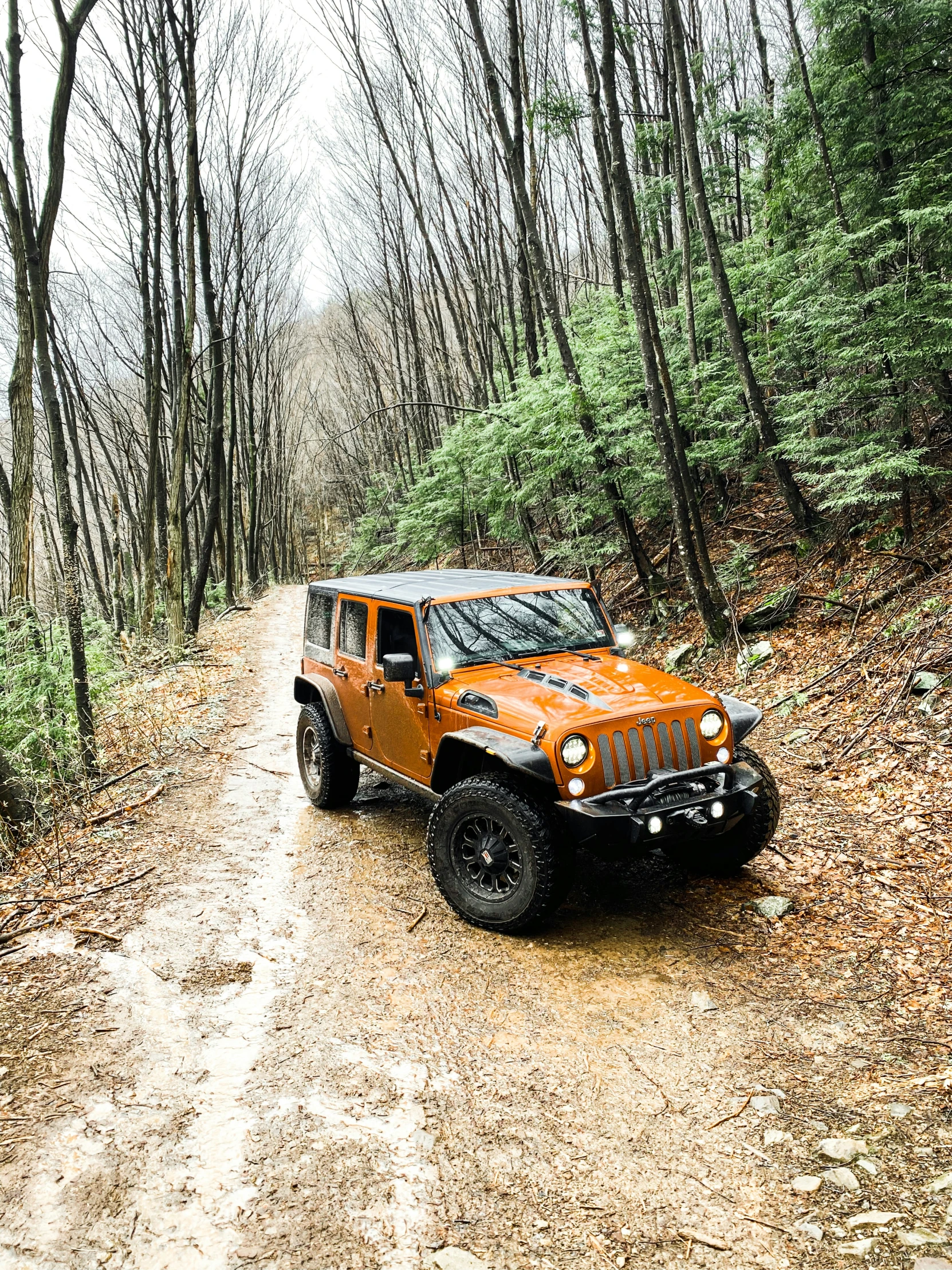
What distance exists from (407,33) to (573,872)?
57.5 feet

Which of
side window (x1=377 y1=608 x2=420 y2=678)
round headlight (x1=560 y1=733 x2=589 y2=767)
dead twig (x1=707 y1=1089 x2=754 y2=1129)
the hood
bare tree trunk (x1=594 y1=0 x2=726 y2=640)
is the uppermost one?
bare tree trunk (x1=594 y1=0 x2=726 y2=640)

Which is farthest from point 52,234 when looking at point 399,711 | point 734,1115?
point 734,1115

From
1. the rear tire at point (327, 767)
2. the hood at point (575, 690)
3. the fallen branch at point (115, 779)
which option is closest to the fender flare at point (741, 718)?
the hood at point (575, 690)

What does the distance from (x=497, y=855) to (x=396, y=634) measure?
5.88 feet

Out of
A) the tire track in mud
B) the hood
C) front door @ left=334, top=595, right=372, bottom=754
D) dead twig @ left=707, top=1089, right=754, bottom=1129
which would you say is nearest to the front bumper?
the hood

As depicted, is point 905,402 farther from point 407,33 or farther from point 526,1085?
point 407,33

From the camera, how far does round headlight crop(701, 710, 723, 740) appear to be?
4.03 m

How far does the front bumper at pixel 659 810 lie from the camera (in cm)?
356

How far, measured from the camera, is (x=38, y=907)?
448 centimetres

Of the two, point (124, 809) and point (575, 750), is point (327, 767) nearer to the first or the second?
point (124, 809)

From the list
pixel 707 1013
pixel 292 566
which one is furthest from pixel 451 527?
pixel 292 566

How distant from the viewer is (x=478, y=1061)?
3066 mm

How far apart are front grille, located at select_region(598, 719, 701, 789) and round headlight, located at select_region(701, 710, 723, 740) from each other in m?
0.06

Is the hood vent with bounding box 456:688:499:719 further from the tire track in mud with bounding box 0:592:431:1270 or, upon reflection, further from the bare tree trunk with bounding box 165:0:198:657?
the bare tree trunk with bounding box 165:0:198:657
